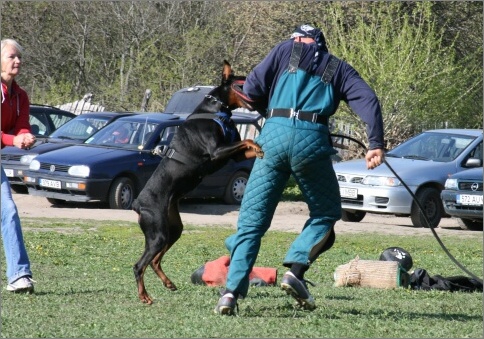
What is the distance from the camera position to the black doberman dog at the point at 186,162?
8.64m

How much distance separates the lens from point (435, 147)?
65.2 feet

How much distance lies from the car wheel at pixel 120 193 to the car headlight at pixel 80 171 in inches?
23.1

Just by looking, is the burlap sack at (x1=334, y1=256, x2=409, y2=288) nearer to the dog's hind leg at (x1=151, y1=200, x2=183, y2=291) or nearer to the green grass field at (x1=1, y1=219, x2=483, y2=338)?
the green grass field at (x1=1, y1=219, x2=483, y2=338)

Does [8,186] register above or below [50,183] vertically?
above

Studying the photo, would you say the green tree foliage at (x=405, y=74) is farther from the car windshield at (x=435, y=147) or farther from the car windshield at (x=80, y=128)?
the car windshield at (x=80, y=128)

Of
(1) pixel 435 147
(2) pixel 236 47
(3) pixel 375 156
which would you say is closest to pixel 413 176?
(1) pixel 435 147

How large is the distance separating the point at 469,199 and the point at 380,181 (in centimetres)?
156

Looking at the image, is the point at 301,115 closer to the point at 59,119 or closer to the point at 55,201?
the point at 55,201

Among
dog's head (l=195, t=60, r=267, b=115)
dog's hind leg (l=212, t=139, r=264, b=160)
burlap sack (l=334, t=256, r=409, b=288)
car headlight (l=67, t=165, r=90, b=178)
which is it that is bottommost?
car headlight (l=67, t=165, r=90, b=178)

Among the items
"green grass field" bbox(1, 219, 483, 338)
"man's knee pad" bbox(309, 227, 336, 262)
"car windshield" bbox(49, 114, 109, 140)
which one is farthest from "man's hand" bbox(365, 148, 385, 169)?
"car windshield" bbox(49, 114, 109, 140)

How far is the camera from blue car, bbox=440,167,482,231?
17.8 metres

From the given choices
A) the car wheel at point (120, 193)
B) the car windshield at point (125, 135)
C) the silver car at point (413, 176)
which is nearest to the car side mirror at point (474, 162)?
the silver car at point (413, 176)

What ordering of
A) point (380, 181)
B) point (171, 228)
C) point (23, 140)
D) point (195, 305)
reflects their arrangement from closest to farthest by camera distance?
point (195, 305), point (23, 140), point (171, 228), point (380, 181)

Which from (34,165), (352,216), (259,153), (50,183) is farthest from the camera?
(34,165)
